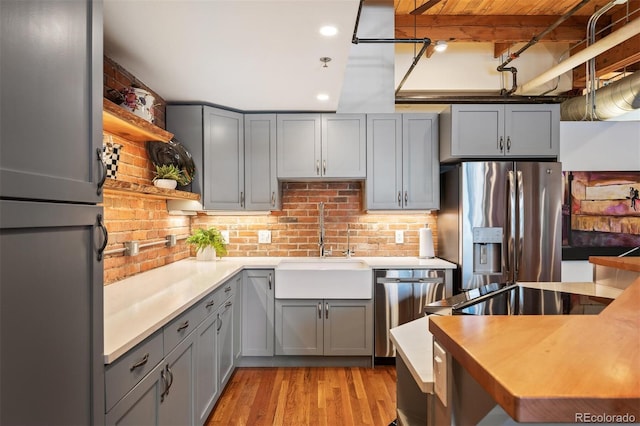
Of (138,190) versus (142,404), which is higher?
(138,190)

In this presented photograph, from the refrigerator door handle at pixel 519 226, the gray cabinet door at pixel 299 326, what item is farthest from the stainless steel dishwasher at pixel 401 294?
the refrigerator door handle at pixel 519 226

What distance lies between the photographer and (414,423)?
1491 mm

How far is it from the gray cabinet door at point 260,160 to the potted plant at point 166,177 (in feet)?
2.59

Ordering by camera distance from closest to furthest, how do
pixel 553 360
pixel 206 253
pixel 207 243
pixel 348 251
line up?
pixel 553 360 → pixel 207 243 → pixel 206 253 → pixel 348 251

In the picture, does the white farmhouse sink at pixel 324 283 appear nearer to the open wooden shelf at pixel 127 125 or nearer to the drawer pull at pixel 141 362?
the open wooden shelf at pixel 127 125

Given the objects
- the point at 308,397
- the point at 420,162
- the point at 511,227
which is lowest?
the point at 308,397

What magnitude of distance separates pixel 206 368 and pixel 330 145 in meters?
2.15

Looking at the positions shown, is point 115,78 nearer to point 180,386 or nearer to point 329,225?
point 180,386

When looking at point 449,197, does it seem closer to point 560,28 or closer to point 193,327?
point 560,28

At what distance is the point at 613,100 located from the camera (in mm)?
3477

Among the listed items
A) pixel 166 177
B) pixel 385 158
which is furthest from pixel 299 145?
pixel 166 177

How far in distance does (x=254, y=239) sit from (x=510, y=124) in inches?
103

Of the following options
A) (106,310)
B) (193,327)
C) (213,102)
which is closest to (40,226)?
(106,310)

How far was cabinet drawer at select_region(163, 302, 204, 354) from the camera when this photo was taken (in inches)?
65.3
